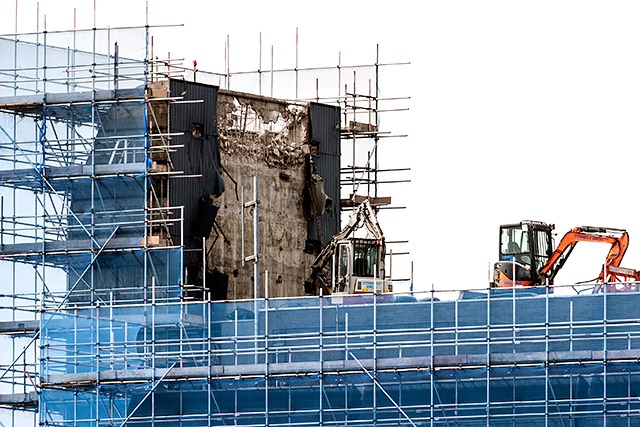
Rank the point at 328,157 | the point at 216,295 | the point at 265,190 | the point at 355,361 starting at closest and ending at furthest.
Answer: the point at 355,361 → the point at 216,295 → the point at 265,190 → the point at 328,157

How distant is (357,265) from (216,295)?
16.4ft

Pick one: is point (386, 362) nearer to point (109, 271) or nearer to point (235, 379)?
point (235, 379)

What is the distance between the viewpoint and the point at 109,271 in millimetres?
92188

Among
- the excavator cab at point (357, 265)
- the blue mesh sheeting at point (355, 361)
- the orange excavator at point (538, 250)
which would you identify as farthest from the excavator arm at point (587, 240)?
the blue mesh sheeting at point (355, 361)

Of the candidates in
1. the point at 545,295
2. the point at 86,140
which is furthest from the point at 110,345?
the point at 545,295

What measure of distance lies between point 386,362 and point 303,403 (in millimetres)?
3081

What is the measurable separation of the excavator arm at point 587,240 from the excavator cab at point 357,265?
18.7ft

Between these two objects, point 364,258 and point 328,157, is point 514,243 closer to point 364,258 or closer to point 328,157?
point 364,258

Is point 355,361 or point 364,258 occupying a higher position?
point 364,258

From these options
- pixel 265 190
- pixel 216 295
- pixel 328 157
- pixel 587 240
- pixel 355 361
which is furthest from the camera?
pixel 328 157

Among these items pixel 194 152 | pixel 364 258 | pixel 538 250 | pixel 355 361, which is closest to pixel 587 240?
pixel 538 250

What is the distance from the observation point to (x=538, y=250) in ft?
310

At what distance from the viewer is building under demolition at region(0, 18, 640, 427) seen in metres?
84.2

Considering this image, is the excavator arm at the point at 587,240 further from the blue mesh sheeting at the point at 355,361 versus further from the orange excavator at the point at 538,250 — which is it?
the blue mesh sheeting at the point at 355,361
